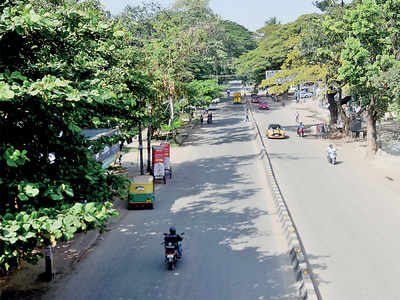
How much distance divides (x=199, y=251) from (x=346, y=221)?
19.2ft

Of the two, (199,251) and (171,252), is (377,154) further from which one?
(171,252)

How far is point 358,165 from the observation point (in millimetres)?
25828

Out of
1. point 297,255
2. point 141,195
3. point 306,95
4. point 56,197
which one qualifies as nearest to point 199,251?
point 297,255

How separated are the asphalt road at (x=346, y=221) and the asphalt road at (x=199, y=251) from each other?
3.46 feet

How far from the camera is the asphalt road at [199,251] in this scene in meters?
11.1

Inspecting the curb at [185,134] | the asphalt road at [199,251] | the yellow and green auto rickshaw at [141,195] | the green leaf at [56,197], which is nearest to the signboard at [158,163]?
the asphalt road at [199,251]

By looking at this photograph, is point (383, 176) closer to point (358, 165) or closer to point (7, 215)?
point (358, 165)

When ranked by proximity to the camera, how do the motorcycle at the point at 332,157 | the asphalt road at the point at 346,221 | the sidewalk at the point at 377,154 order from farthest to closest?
1. the motorcycle at the point at 332,157
2. the sidewalk at the point at 377,154
3. the asphalt road at the point at 346,221

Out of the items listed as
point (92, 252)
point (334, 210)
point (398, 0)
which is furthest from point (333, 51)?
point (92, 252)

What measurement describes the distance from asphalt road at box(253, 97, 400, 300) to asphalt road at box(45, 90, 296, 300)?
1054mm

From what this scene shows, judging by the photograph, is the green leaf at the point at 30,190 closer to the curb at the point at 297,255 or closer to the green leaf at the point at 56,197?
the green leaf at the point at 56,197

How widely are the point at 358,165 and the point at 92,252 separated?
1755 cm

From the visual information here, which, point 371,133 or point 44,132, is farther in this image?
point 371,133

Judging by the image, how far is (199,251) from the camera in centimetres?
1356
